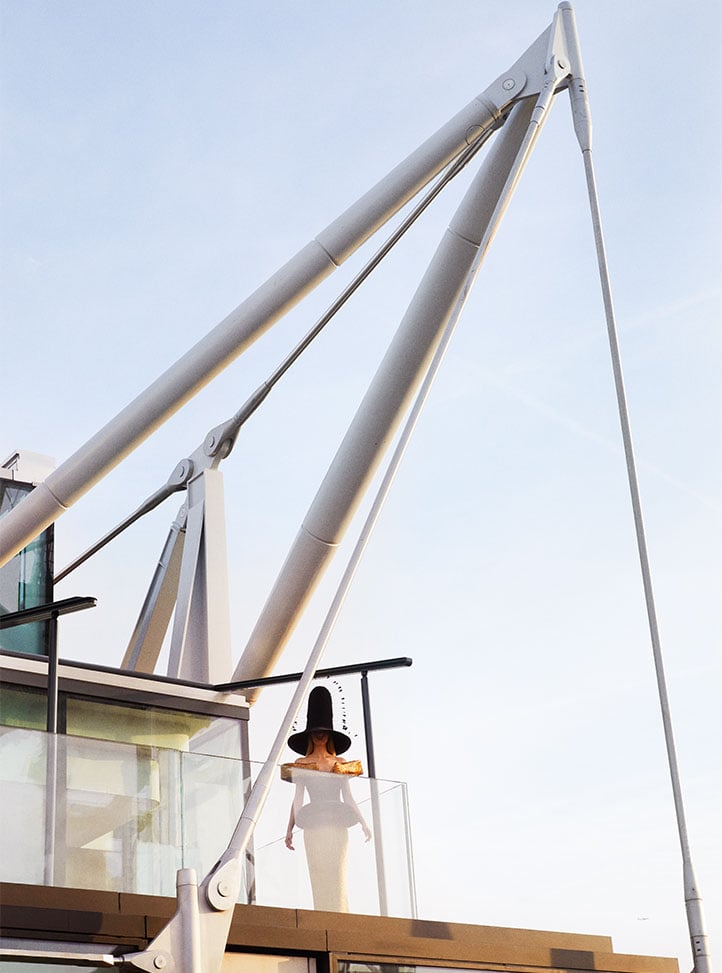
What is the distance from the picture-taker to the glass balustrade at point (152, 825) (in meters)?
8.45

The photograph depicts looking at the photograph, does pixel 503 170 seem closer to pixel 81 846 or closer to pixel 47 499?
pixel 47 499

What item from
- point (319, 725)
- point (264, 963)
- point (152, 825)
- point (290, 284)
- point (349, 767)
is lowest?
point (264, 963)

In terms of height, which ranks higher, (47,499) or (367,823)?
(47,499)

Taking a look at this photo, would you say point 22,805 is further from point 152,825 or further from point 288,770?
point 288,770

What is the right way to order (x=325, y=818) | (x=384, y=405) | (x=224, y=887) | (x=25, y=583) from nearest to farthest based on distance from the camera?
(x=224, y=887)
(x=325, y=818)
(x=384, y=405)
(x=25, y=583)

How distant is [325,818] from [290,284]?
5.23m

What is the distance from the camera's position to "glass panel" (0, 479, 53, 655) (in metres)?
14.4

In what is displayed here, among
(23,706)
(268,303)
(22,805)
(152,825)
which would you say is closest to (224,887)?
(152,825)

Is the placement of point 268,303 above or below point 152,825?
above

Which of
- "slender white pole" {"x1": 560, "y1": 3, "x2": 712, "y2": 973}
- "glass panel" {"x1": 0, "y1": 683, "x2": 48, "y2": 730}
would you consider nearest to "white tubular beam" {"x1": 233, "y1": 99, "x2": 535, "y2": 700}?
"slender white pole" {"x1": 560, "y1": 3, "x2": 712, "y2": 973}

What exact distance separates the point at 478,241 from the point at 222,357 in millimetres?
2612

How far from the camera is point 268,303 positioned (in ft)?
43.0

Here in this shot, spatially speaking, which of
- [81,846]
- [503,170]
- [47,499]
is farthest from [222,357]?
[81,846]

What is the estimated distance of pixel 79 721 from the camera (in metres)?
12.9
